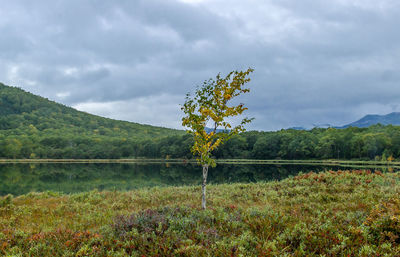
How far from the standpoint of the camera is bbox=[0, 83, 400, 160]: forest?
105m

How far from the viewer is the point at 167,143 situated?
469 feet

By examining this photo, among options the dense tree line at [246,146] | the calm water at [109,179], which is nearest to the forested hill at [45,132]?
the dense tree line at [246,146]

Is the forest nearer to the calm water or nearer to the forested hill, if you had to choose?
the forested hill

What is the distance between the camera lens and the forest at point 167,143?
10531 centimetres

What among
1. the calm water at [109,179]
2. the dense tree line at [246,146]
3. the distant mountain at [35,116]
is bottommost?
the calm water at [109,179]

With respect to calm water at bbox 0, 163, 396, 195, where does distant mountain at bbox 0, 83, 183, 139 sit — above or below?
above

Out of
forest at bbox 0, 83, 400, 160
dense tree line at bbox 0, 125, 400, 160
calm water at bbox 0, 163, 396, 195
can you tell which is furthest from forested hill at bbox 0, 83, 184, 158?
calm water at bbox 0, 163, 396, 195

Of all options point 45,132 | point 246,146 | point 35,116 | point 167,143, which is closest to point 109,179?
point 167,143

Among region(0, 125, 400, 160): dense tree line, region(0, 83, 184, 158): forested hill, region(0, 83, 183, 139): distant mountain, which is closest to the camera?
region(0, 125, 400, 160): dense tree line

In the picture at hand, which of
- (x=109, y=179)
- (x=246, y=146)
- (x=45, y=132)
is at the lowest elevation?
(x=109, y=179)

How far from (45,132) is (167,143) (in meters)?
78.2

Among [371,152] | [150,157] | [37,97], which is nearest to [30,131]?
[37,97]

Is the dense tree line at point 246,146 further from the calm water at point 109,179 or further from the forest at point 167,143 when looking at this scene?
the calm water at point 109,179

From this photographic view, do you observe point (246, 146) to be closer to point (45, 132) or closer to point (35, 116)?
point (45, 132)
